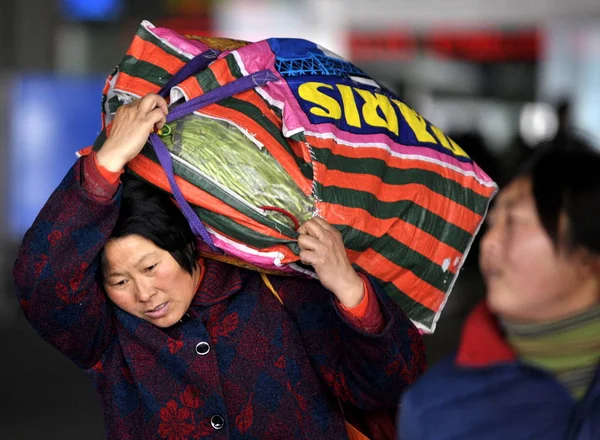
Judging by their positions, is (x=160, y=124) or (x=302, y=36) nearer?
(x=160, y=124)

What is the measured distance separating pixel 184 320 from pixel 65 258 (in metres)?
0.34

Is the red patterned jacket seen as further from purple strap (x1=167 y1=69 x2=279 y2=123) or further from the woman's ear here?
the woman's ear

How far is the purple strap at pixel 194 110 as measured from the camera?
2.23m

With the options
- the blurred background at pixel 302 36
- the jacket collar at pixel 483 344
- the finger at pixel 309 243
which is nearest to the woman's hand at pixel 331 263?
the finger at pixel 309 243

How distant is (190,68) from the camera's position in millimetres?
2344

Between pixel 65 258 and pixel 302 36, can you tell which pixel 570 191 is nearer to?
pixel 65 258

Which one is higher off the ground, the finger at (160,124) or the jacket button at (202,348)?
the finger at (160,124)

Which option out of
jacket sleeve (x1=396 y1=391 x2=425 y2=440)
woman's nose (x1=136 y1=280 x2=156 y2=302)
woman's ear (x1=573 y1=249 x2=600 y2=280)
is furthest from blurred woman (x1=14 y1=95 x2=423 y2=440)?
woman's ear (x1=573 y1=249 x2=600 y2=280)

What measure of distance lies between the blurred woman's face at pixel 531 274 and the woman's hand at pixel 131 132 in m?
0.86

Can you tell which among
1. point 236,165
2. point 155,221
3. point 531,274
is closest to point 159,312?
point 155,221

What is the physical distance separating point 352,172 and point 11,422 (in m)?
3.65

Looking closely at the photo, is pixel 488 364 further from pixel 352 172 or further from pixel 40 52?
pixel 40 52

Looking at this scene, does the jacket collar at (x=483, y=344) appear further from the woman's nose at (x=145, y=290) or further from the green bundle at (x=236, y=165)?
the woman's nose at (x=145, y=290)

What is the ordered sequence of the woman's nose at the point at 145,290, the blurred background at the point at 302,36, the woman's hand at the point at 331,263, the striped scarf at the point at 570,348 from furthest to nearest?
the blurred background at the point at 302,36
the woman's nose at the point at 145,290
the woman's hand at the point at 331,263
the striped scarf at the point at 570,348
